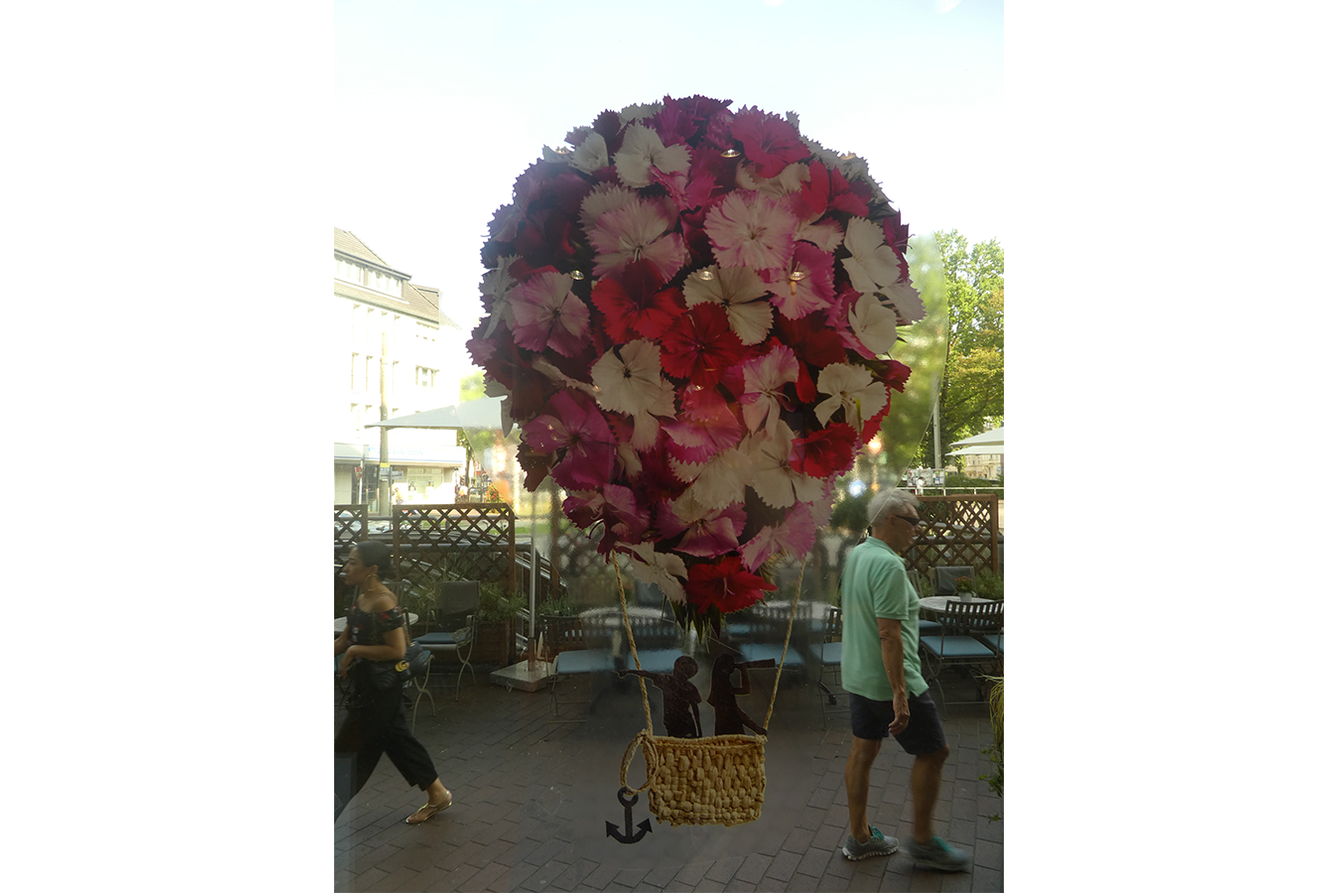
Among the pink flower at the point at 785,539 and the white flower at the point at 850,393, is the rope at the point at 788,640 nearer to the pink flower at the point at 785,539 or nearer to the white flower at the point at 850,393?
the pink flower at the point at 785,539

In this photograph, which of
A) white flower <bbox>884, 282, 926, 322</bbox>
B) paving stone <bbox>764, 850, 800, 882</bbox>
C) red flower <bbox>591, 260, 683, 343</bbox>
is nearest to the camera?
red flower <bbox>591, 260, 683, 343</bbox>

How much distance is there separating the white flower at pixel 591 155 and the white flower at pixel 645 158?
0.02 meters

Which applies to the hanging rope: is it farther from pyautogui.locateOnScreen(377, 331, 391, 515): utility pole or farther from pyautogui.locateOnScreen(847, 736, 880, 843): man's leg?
pyautogui.locateOnScreen(377, 331, 391, 515): utility pole

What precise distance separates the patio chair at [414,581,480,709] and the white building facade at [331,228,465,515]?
0.14m

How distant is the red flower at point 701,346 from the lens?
2.53ft

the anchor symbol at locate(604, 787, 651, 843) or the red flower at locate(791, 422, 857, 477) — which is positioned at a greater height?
the red flower at locate(791, 422, 857, 477)

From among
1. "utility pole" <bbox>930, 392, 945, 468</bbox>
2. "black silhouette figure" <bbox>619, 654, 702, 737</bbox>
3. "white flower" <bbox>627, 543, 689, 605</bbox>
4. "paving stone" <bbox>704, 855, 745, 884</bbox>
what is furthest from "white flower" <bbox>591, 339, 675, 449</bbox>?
"paving stone" <bbox>704, 855, 745, 884</bbox>

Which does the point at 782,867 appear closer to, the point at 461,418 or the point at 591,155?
the point at 461,418

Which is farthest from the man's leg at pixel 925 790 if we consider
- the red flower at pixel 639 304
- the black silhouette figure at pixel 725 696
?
the red flower at pixel 639 304

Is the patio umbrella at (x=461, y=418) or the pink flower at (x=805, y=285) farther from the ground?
the pink flower at (x=805, y=285)

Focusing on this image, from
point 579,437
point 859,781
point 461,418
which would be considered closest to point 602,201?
point 579,437

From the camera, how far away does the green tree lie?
1.02 m

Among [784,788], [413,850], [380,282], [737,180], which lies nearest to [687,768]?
[784,788]

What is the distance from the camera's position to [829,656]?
98cm
